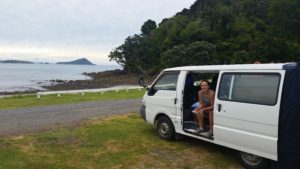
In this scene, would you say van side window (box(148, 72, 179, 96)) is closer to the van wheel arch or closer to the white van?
the white van

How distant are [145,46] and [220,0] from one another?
2924cm

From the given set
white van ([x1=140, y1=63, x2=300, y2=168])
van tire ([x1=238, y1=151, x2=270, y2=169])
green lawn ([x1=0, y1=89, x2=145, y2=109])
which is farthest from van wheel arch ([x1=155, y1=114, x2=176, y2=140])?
green lawn ([x1=0, y1=89, x2=145, y2=109])

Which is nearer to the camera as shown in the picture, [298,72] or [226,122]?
[298,72]

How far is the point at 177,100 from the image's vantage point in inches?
359

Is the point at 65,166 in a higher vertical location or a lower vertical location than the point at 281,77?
lower

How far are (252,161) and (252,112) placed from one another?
1.08 metres

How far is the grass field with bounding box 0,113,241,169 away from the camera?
7742 mm

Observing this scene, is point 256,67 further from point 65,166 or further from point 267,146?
point 65,166

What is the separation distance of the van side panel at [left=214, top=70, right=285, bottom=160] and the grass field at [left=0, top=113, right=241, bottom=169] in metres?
0.72

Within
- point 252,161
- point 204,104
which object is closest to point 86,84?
point 204,104

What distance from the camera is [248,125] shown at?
276 inches

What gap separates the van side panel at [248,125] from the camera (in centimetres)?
656

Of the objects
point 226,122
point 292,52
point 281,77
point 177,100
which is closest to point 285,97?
point 281,77

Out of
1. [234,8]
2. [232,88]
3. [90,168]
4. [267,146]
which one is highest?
[234,8]
